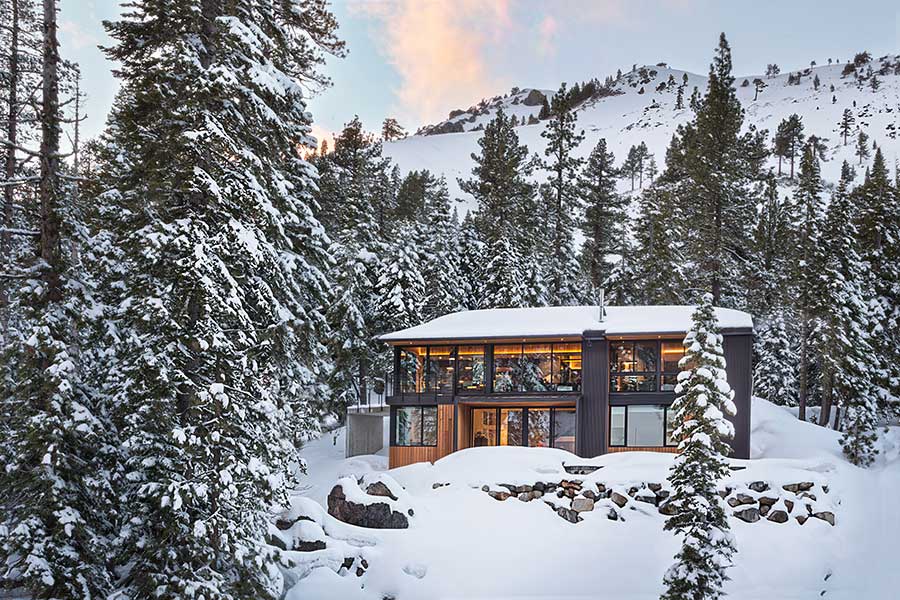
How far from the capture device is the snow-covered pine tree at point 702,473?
14.6 m

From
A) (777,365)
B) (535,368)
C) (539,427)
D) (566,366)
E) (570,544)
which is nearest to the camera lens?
(570,544)

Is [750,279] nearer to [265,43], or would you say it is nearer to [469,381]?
[469,381]

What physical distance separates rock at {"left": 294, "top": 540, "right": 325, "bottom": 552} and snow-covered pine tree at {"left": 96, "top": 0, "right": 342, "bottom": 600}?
3270 mm

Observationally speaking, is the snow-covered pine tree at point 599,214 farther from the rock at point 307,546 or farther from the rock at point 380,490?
the rock at point 307,546

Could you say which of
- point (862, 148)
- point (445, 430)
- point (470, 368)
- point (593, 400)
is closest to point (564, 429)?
point (593, 400)

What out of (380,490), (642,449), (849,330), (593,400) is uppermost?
(849,330)

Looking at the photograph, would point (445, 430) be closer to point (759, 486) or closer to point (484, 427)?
point (484, 427)

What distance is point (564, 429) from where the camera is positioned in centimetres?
2564

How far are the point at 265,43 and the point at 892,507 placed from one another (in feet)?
68.6

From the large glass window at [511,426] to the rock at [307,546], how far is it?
35.9 feet

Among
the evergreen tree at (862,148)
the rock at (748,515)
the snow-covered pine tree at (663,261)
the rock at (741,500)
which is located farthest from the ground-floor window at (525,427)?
the evergreen tree at (862,148)

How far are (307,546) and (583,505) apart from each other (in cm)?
787

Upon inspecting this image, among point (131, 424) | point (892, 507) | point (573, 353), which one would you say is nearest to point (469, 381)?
point (573, 353)

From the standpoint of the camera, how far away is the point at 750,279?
38.3 metres
